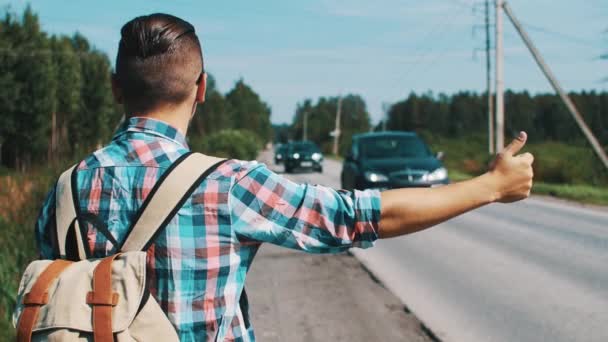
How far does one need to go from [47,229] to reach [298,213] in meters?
0.61

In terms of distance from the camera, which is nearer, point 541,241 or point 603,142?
point 541,241

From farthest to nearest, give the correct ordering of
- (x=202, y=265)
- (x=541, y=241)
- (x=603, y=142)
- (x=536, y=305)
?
(x=603, y=142)
(x=541, y=241)
(x=536, y=305)
(x=202, y=265)

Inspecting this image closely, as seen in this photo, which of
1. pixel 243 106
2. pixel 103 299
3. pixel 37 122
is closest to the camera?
pixel 103 299

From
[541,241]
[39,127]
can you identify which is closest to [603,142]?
[541,241]

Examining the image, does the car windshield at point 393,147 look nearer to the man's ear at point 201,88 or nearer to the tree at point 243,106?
the man's ear at point 201,88

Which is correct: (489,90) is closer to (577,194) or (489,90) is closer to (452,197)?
(577,194)

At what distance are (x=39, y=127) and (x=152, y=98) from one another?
2585cm

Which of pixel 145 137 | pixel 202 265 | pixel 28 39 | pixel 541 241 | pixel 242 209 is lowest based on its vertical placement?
pixel 541 241

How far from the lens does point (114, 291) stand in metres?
1.59

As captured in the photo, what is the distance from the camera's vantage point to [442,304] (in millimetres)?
6559

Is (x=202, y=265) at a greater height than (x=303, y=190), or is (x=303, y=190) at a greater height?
(x=303, y=190)

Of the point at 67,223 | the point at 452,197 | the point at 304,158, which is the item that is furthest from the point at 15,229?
the point at 304,158

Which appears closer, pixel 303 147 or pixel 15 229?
pixel 15 229

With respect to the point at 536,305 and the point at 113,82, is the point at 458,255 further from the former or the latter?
the point at 113,82
